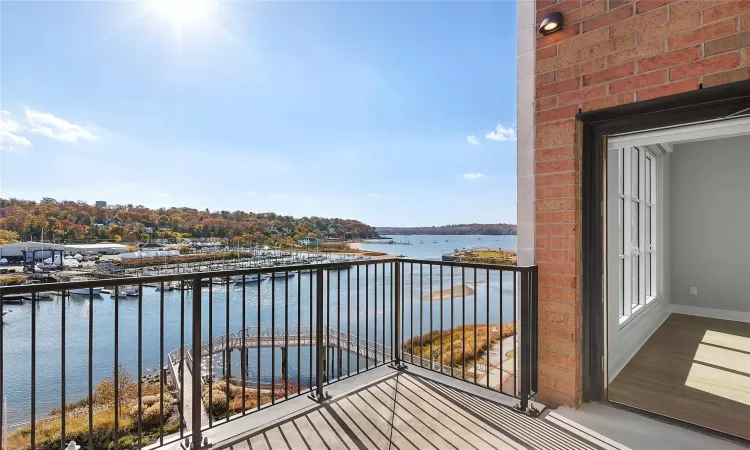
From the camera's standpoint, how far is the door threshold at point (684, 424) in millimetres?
1899

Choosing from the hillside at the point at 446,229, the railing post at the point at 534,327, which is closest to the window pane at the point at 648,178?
the railing post at the point at 534,327

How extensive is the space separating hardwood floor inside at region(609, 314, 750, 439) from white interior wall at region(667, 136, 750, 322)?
0.63m

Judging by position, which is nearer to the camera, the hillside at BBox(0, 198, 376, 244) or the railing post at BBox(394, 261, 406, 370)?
the railing post at BBox(394, 261, 406, 370)

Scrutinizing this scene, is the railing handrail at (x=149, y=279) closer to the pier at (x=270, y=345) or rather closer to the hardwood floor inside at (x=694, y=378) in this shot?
the pier at (x=270, y=345)

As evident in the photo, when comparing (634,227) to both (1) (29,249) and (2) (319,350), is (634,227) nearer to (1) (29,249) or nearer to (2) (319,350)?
(2) (319,350)

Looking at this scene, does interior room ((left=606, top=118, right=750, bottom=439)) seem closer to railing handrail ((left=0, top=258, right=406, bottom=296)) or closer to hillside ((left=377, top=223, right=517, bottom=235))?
railing handrail ((left=0, top=258, right=406, bottom=296))

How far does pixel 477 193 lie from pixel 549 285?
75.6ft

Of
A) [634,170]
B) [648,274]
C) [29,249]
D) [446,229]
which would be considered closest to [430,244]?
[446,229]

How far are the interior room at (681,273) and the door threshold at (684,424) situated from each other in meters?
0.05

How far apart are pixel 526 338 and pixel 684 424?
965 millimetres

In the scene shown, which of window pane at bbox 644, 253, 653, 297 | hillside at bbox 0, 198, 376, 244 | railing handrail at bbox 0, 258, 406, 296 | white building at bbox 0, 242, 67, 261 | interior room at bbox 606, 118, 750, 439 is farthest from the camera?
hillside at bbox 0, 198, 376, 244

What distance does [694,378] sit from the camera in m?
2.76

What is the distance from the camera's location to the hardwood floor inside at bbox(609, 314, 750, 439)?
2217 mm

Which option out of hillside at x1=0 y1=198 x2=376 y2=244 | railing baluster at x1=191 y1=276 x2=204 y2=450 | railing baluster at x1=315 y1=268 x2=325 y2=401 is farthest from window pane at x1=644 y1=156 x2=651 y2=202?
hillside at x1=0 y1=198 x2=376 y2=244
